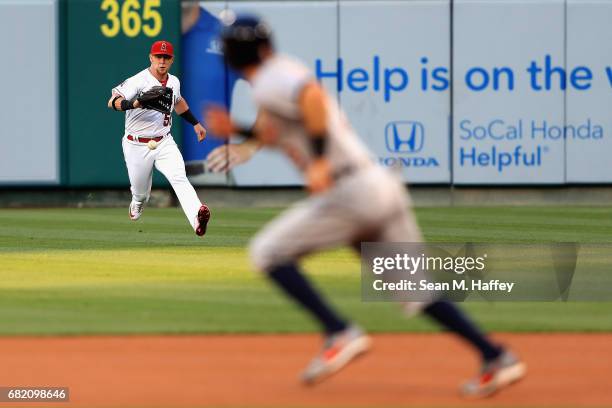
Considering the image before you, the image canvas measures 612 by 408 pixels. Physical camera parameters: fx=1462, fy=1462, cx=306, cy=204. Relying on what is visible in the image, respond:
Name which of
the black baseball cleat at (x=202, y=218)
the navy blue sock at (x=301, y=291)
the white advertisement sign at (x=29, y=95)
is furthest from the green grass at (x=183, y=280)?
the white advertisement sign at (x=29, y=95)

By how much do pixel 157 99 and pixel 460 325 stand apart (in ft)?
33.8

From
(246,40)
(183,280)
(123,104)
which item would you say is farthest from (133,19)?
(246,40)

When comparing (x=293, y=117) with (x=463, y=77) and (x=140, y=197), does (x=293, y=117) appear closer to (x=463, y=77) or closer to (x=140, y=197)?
(x=140, y=197)

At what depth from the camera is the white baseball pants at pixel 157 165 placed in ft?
56.1

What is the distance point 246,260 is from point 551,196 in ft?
A: 37.5

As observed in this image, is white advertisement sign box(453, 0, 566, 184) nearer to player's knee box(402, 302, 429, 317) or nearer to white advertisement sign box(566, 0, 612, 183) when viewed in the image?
white advertisement sign box(566, 0, 612, 183)

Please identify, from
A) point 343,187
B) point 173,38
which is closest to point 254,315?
point 343,187

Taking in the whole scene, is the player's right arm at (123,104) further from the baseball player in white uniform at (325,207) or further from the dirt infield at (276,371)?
the baseball player in white uniform at (325,207)

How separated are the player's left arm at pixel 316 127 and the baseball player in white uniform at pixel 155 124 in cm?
982

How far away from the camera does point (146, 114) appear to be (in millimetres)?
17828

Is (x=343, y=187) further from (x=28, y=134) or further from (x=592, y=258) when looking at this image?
(x=28, y=134)

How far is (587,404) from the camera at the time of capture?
24.8ft

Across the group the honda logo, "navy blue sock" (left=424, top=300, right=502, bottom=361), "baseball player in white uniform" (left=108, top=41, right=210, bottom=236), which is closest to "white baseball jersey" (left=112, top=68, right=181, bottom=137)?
"baseball player in white uniform" (left=108, top=41, right=210, bottom=236)

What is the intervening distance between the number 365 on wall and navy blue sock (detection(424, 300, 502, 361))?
1800 centimetres
